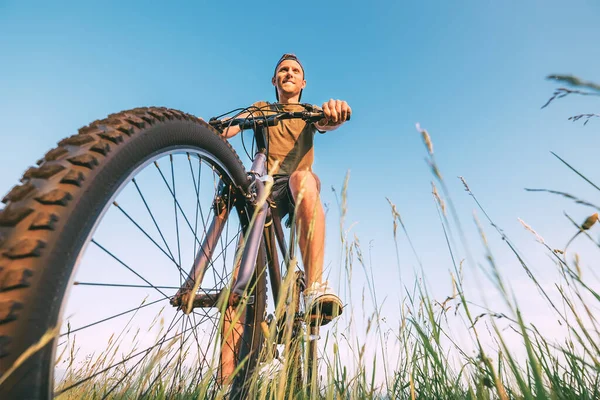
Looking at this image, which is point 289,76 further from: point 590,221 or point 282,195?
point 590,221

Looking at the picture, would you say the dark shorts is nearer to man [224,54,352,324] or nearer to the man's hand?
man [224,54,352,324]

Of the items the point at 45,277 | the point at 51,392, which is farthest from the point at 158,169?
the point at 51,392

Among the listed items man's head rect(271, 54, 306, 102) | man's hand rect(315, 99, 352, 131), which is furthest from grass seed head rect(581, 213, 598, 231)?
man's head rect(271, 54, 306, 102)

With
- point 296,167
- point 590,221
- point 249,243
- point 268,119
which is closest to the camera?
point 590,221

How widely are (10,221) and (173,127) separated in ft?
1.79

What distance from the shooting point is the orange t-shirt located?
298 cm

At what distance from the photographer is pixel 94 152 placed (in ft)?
2.78

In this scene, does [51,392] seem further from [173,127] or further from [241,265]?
[241,265]

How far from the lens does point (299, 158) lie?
3010mm

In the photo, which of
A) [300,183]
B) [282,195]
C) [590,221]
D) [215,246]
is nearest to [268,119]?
[300,183]

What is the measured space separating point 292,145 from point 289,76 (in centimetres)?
79

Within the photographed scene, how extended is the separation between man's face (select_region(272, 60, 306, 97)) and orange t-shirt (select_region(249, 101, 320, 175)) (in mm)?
359

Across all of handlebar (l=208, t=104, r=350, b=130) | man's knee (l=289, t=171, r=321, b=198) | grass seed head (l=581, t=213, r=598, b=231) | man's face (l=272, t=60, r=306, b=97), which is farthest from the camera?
man's face (l=272, t=60, r=306, b=97)

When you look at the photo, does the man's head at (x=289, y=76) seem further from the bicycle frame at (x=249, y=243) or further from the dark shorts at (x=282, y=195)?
the bicycle frame at (x=249, y=243)
